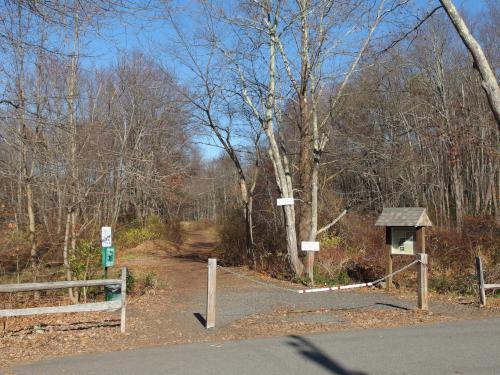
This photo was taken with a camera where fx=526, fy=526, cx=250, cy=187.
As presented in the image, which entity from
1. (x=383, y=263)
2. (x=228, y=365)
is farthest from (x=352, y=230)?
(x=228, y=365)

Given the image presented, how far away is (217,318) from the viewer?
9.98 m

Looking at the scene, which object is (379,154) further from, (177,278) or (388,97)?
(388,97)

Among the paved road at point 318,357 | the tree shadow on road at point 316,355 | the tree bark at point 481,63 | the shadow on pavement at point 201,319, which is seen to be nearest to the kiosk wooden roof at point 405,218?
the tree bark at point 481,63

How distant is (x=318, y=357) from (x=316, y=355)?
103 mm

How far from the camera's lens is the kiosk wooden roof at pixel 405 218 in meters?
A: 13.9

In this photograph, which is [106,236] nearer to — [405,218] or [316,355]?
[316,355]

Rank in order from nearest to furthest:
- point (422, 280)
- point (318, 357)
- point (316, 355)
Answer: point (318, 357), point (316, 355), point (422, 280)

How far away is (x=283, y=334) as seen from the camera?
27.3 ft

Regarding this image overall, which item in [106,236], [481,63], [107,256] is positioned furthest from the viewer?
[106,236]

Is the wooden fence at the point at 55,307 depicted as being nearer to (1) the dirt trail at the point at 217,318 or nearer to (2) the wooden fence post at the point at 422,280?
(1) the dirt trail at the point at 217,318

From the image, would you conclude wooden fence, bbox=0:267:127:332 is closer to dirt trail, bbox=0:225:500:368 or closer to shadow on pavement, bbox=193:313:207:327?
dirt trail, bbox=0:225:500:368

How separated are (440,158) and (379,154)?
60.3 ft

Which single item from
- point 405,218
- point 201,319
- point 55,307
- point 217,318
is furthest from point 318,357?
point 405,218

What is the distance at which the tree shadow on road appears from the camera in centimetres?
604
